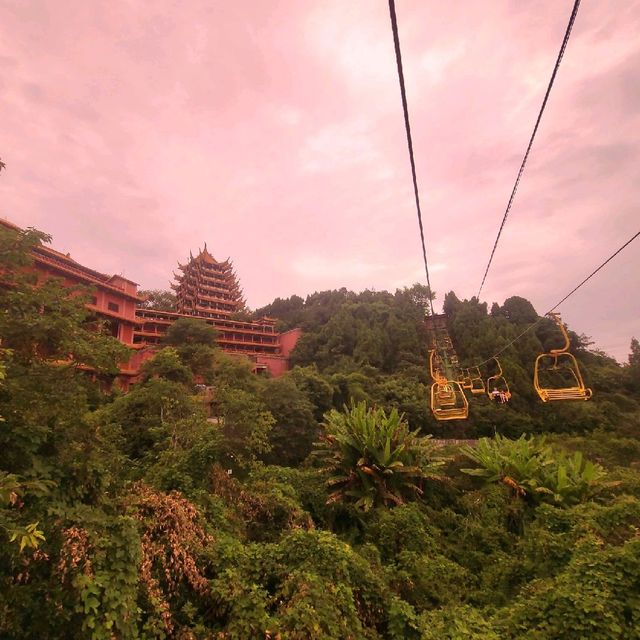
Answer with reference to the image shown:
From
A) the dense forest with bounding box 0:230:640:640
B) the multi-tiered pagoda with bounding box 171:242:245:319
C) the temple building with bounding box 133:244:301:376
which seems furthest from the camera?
the multi-tiered pagoda with bounding box 171:242:245:319

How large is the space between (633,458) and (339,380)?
15716mm

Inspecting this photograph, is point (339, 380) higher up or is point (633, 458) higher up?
point (339, 380)

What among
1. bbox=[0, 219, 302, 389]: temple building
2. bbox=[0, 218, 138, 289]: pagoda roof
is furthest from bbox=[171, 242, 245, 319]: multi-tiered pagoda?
bbox=[0, 218, 138, 289]: pagoda roof

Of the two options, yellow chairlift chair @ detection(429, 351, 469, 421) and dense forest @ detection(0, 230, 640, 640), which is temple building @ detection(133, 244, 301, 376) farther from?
yellow chairlift chair @ detection(429, 351, 469, 421)

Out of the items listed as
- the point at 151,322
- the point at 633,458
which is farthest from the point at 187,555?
the point at 151,322

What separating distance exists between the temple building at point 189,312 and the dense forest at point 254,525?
15261mm

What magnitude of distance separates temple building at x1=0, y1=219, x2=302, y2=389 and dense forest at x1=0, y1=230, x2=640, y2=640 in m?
15.3

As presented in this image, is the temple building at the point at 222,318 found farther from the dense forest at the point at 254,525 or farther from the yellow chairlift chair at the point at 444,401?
the yellow chairlift chair at the point at 444,401

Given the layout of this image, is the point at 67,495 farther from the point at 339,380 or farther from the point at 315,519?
the point at 339,380

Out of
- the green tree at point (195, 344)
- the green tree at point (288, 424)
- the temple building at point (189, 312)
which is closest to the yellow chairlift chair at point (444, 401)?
the green tree at point (288, 424)

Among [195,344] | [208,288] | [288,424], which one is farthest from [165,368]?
[208,288]

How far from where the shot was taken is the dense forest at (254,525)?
3.87 m

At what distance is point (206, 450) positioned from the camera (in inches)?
350

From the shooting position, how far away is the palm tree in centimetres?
927
